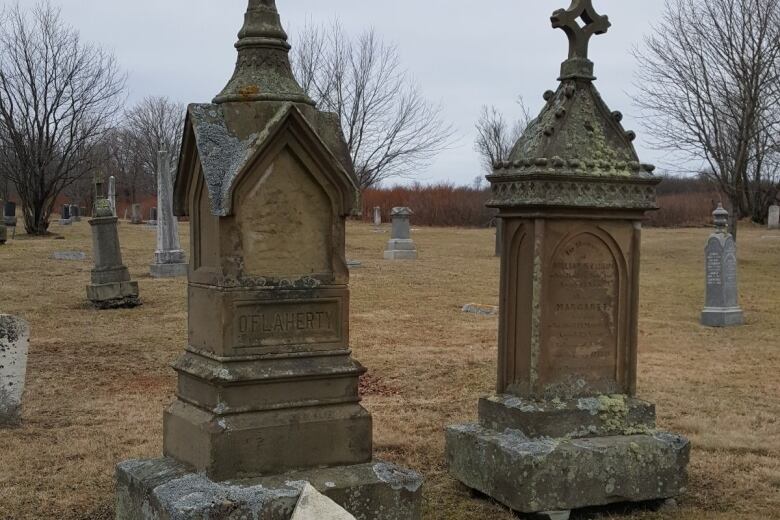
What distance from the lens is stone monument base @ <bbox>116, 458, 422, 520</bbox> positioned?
3821mm

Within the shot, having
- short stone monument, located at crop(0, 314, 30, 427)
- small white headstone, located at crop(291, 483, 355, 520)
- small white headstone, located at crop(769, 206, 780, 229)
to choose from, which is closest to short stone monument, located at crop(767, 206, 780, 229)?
small white headstone, located at crop(769, 206, 780, 229)

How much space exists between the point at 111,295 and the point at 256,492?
1057cm

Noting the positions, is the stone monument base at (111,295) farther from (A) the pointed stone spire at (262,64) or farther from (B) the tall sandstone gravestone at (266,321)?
(A) the pointed stone spire at (262,64)

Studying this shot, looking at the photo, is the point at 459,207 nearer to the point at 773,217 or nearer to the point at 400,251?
the point at 773,217

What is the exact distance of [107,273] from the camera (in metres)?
13.9

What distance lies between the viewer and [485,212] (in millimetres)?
48312

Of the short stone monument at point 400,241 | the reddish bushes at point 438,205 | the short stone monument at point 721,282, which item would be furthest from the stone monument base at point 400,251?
the reddish bushes at point 438,205

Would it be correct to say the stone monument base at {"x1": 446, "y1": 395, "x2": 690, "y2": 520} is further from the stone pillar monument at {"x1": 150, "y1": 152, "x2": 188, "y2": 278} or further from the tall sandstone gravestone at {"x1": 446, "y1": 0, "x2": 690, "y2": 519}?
the stone pillar monument at {"x1": 150, "y1": 152, "x2": 188, "y2": 278}

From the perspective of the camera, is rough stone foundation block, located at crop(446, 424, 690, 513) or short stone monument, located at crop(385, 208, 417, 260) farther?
short stone monument, located at crop(385, 208, 417, 260)

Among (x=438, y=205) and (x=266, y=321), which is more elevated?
(x=438, y=205)

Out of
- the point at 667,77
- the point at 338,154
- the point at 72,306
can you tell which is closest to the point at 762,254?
the point at 667,77

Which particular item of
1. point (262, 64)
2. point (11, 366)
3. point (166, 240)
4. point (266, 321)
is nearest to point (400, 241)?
point (166, 240)

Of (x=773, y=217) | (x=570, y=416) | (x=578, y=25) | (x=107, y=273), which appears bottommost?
(x=570, y=416)

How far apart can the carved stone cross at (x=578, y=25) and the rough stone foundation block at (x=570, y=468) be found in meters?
2.41
